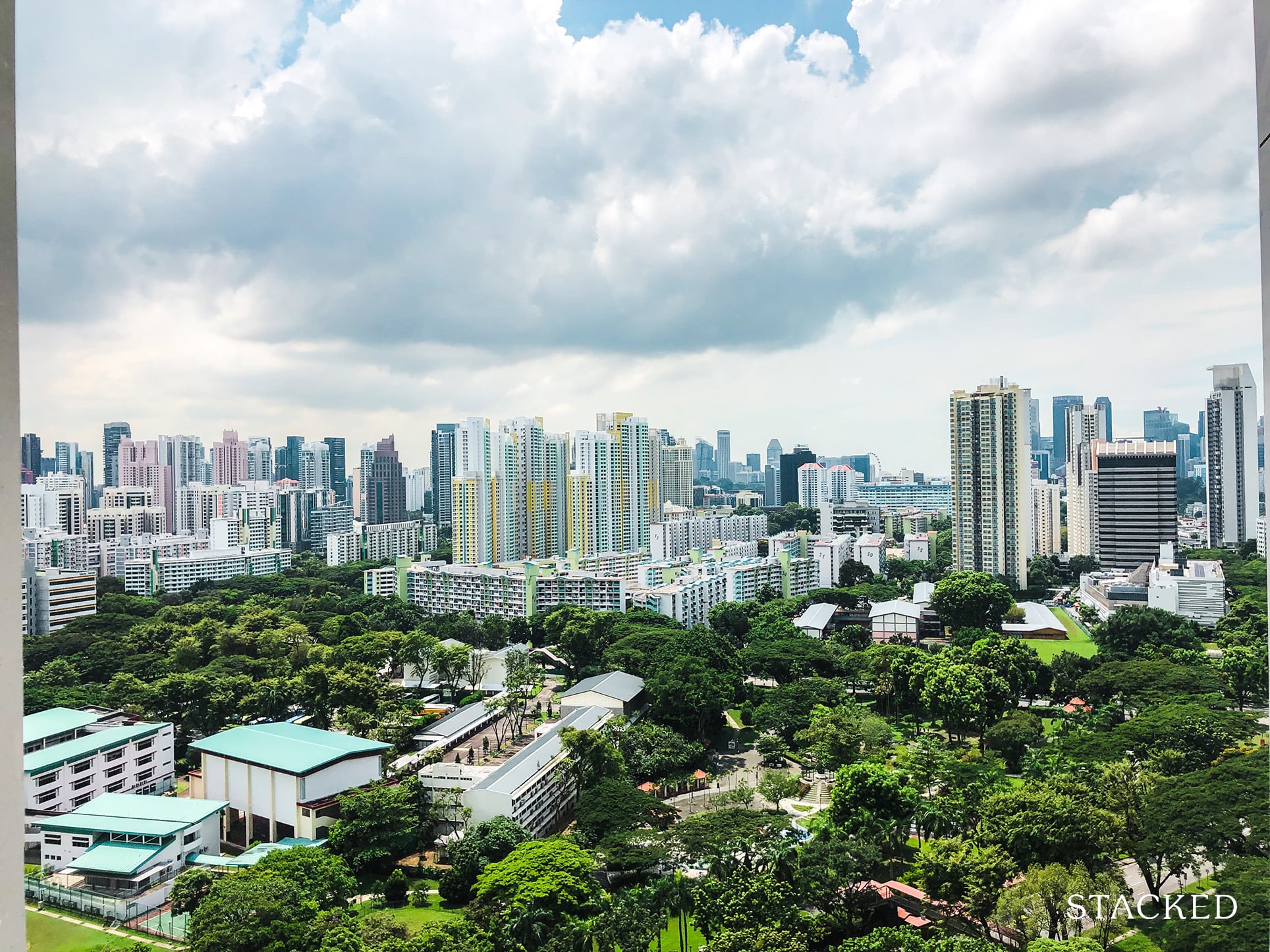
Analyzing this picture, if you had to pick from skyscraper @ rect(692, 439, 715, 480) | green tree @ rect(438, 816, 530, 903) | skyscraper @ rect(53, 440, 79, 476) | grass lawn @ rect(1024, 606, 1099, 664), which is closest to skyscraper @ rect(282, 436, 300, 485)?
skyscraper @ rect(53, 440, 79, 476)

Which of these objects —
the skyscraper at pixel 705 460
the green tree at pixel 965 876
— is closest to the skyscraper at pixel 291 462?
the skyscraper at pixel 705 460

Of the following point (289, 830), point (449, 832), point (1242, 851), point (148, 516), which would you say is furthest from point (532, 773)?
point (148, 516)

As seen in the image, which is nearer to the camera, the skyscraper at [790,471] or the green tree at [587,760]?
the green tree at [587,760]

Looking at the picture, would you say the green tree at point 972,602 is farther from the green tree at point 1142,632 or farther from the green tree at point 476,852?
the green tree at point 476,852

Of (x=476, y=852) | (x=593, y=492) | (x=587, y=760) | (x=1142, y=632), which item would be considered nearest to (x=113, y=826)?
(x=476, y=852)

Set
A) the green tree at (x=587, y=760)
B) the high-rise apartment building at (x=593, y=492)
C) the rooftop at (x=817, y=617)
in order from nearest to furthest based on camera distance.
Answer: the green tree at (x=587, y=760)
the rooftop at (x=817, y=617)
the high-rise apartment building at (x=593, y=492)

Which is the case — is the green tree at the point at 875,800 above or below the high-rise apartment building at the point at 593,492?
below

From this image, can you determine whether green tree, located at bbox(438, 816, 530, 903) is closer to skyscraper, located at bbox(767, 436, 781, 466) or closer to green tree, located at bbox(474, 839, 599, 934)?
green tree, located at bbox(474, 839, 599, 934)
